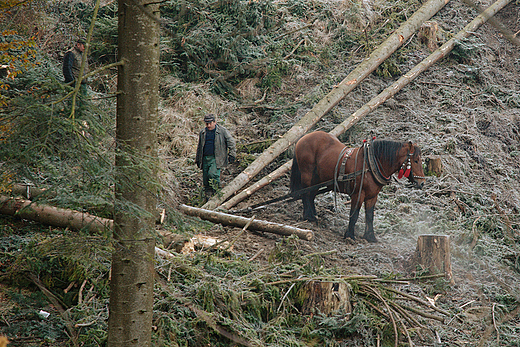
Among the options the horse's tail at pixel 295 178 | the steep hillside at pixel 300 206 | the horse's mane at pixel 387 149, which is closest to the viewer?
the steep hillside at pixel 300 206

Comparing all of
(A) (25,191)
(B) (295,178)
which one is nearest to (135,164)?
(A) (25,191)

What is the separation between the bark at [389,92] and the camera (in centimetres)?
923

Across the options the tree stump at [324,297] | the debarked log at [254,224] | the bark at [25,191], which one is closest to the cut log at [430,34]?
the debarked log at [254,224]

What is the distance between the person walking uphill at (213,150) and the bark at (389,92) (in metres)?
0.67

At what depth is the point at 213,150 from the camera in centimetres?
862

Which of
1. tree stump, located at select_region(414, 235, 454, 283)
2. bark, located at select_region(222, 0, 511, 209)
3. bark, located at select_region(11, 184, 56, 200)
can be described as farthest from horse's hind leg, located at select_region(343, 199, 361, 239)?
bark, located at select_region(11, 184, 56, 200)

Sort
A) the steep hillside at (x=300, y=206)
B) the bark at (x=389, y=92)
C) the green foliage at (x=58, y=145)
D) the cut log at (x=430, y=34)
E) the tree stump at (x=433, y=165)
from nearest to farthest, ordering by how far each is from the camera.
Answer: the green foliage at (x=58, y=145)
the steep hillside at (x=300, y=206)
the tree stump at (x=433, y=165)
the bark at (x=389, y=92)
the cut log at (x=430, y=34)

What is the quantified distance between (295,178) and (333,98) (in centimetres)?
343

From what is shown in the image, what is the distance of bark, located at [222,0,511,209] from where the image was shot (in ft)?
30.3

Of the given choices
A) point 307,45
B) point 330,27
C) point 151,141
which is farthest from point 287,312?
point 330,27

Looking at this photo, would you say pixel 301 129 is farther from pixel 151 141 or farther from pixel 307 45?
pixel 151 141

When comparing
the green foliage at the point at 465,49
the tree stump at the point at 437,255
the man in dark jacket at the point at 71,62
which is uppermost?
the green foliage at the point at 465,49

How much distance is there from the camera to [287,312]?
16.0 feet

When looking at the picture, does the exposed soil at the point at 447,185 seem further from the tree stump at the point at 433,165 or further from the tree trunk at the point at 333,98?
the tree trunk at the point at 333,98
